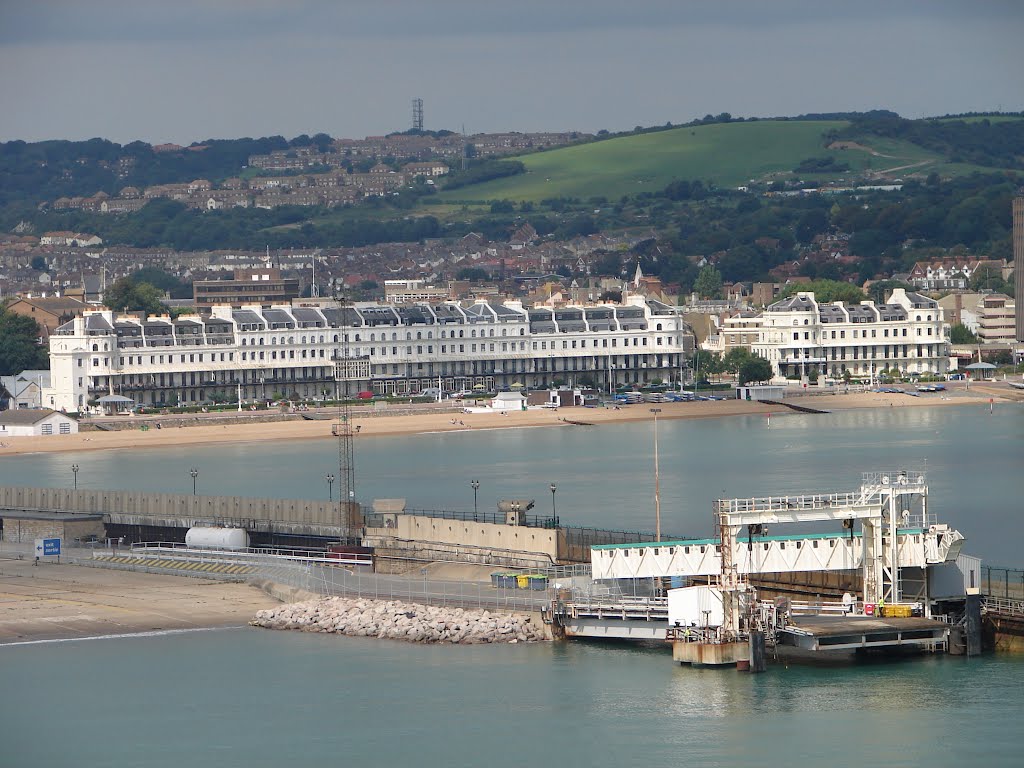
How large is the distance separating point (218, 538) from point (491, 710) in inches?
559

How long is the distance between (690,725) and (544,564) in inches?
319

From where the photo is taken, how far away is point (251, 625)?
114ft

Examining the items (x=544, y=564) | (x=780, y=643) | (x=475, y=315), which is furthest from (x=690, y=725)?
(x=475, y=315)

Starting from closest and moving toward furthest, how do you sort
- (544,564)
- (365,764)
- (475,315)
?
(365,764) → (544,564) → (475,315)

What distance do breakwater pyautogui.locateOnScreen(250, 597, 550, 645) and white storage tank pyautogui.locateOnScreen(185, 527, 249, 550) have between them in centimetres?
713

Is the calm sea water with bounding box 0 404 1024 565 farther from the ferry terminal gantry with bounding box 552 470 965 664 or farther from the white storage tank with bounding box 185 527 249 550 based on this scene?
the ferry terminal gantry with bounding box 552 470 965 664

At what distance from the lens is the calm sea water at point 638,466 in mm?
51625

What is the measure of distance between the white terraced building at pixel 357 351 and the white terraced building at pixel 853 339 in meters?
4.17

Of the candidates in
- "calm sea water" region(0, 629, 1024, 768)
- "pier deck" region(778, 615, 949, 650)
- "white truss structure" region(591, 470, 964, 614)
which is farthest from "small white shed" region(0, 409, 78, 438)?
"pier deck" region(778, 615, 949, 650)

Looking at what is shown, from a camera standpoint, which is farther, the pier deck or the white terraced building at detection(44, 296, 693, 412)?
the white terraced building at detection(44, 296, 693, 412)

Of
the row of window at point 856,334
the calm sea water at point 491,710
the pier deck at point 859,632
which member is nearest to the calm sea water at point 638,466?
the pier deck at point 859,632

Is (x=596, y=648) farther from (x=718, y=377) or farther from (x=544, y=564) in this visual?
(x=718, y=377)

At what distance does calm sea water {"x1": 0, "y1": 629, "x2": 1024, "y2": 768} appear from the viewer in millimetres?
27703

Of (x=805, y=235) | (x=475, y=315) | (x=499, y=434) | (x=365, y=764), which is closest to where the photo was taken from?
(x=365, y=764)
